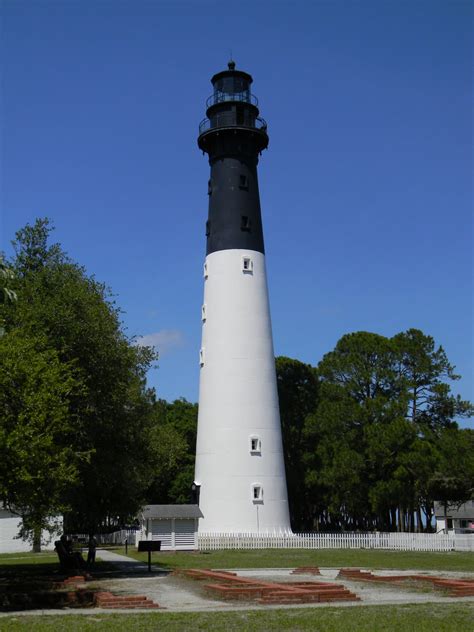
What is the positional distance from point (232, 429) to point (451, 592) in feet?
78.0

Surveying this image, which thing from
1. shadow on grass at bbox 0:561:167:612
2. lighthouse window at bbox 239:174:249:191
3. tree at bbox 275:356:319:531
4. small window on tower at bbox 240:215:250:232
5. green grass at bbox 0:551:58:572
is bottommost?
shadow on grass at bbox 0:561:167:612

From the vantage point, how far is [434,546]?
136 feet

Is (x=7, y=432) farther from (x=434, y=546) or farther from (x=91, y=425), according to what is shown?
(x=434, y=546)

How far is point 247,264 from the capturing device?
43125mm

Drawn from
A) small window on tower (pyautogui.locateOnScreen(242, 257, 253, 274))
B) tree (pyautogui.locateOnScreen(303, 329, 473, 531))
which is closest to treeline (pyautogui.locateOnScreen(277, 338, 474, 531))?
tree (pyautogui.locateOnScreen(303, 329, 473, 531))

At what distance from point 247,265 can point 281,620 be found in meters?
30.6

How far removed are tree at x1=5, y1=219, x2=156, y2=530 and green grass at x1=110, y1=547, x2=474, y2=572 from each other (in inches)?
171

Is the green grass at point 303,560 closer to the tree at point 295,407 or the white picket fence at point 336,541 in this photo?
the white picket fence at point 336,541

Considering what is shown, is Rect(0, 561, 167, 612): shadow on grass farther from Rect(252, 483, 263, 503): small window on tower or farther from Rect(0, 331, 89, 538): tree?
Rect(252, 483, 263, 503): small window on tower

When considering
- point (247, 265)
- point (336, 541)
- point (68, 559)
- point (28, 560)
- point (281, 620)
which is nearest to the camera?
point (281, 620)

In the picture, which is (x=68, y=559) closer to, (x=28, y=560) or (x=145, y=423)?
(x=145, y=423)

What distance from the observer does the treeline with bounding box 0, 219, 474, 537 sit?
62.1 feet

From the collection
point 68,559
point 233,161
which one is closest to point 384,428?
point 233,161

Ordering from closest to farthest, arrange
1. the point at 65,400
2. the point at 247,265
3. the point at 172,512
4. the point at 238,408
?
the point at 65,400 < the point at 172,512 < the point at 238,408 < the point at 247,265
